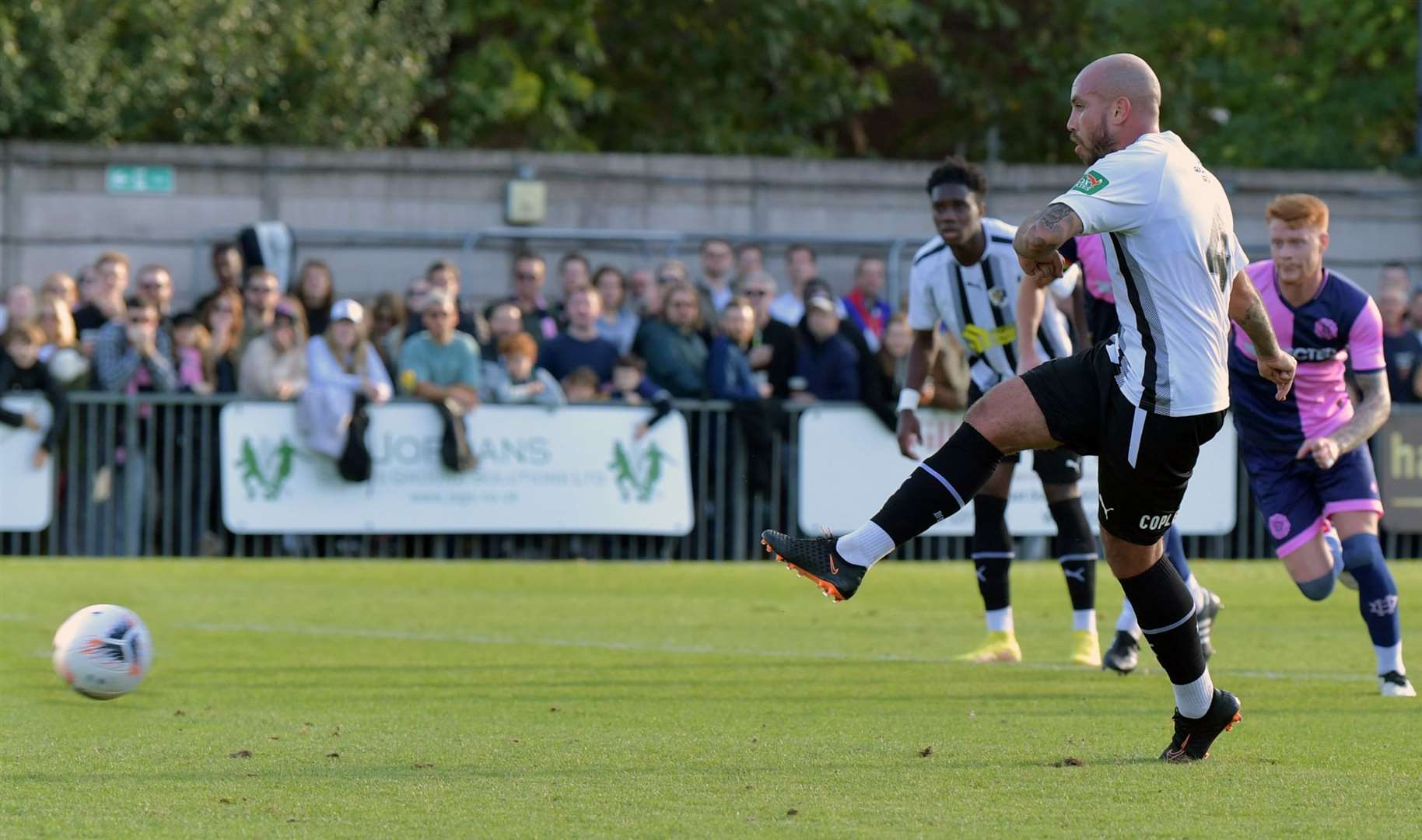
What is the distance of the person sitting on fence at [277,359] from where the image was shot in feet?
50.5

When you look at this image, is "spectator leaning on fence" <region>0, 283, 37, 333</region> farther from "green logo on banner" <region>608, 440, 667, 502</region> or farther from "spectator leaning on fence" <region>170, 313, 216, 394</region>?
"green logo on banner" <region>608, 440, 667, 502</region>

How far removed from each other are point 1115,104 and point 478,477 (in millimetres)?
9877

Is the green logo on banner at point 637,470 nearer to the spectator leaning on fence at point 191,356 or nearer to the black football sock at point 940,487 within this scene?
the spectator leaning on fence at point 191,356

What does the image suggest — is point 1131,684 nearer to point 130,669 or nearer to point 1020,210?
point 130,669

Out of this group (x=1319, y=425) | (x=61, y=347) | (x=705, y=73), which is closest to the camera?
(x=1319, y=425)

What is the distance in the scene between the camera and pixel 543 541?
16.0 metres

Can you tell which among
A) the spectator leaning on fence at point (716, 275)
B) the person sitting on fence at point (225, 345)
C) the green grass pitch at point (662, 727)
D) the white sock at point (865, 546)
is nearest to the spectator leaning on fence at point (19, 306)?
the person sitting on fence at point (225, 345)

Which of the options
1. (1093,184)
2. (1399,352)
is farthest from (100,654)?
(1399,352)

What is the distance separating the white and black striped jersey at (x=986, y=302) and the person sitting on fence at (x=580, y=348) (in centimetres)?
667

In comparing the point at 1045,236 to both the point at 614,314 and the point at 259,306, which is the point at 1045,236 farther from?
the point at 614,314

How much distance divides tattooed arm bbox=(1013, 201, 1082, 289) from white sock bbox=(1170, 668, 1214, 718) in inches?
55.5

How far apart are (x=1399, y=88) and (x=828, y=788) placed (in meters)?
22.2

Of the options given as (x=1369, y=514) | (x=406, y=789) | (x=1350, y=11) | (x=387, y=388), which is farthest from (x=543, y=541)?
(x=1350, y=11)

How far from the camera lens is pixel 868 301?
59.7 feet
